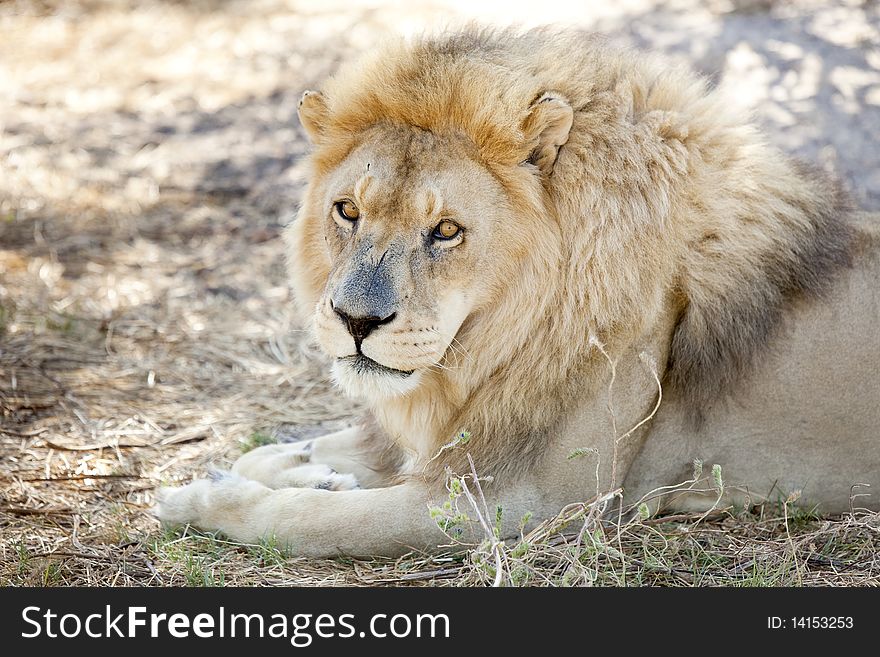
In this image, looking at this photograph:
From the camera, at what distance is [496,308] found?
389 centimetres

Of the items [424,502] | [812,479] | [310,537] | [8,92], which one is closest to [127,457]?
[310,537]

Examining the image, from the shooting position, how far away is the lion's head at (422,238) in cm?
365

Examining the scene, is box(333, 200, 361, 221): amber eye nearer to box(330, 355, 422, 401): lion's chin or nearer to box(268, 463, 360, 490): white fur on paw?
box(330, 355, 422, 401): lion's chin

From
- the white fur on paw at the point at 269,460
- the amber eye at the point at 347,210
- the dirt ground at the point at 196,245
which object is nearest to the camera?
the amber eye at the point at 347,210

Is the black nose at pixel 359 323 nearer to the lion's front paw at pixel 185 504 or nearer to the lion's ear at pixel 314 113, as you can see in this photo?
the lion's ear at pixel 314 113

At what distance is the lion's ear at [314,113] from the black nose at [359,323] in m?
0.86

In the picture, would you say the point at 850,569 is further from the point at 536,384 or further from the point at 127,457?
the point at 127,457

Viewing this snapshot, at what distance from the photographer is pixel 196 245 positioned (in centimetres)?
776

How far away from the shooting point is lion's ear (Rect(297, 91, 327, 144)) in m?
4.11

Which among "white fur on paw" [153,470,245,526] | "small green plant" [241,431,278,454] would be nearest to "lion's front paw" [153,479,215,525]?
"white fur on paw" [153,470,245,526]

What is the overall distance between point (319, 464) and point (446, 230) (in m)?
1.44

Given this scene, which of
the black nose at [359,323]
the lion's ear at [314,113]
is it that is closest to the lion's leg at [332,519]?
the black nose at [359,323]

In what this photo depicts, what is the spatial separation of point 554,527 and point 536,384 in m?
0.54

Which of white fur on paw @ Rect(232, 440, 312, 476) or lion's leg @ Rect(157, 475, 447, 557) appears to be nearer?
lion's leg @ Rect(157, 475, 447, 557)
